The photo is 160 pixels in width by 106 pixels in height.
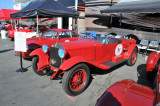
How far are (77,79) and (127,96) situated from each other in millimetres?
1413

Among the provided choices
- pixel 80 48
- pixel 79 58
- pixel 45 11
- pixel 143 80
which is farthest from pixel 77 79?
pixel 45 11

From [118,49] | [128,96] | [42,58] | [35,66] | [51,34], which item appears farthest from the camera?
[51,34]

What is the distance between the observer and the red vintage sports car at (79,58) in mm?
2684

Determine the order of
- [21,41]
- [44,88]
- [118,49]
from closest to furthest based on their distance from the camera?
1. [44,88]
2. [21,41]
3. [118,49]

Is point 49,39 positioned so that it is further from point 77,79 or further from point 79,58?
point 77,79

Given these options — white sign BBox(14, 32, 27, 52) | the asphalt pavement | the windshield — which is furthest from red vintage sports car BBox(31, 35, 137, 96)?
the windshield

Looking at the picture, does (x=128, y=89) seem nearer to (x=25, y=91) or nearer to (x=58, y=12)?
(x=25, y=91)

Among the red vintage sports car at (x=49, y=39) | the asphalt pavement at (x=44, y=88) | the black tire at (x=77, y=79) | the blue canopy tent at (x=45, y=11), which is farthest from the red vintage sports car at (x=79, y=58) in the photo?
the blue canopy tent at (x=45, y=11)

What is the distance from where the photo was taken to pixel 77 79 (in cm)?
284

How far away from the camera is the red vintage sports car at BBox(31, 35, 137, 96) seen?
2.68 metres

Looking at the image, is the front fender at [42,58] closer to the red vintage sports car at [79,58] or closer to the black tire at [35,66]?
the red vintage sports car at [79,58]

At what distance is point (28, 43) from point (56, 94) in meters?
3.21

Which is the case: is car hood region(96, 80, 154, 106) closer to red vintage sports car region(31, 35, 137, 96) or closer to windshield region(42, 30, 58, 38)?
red vintage sports car region(31, 35, 137, 96)

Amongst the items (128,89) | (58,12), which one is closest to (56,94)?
(128,89)
